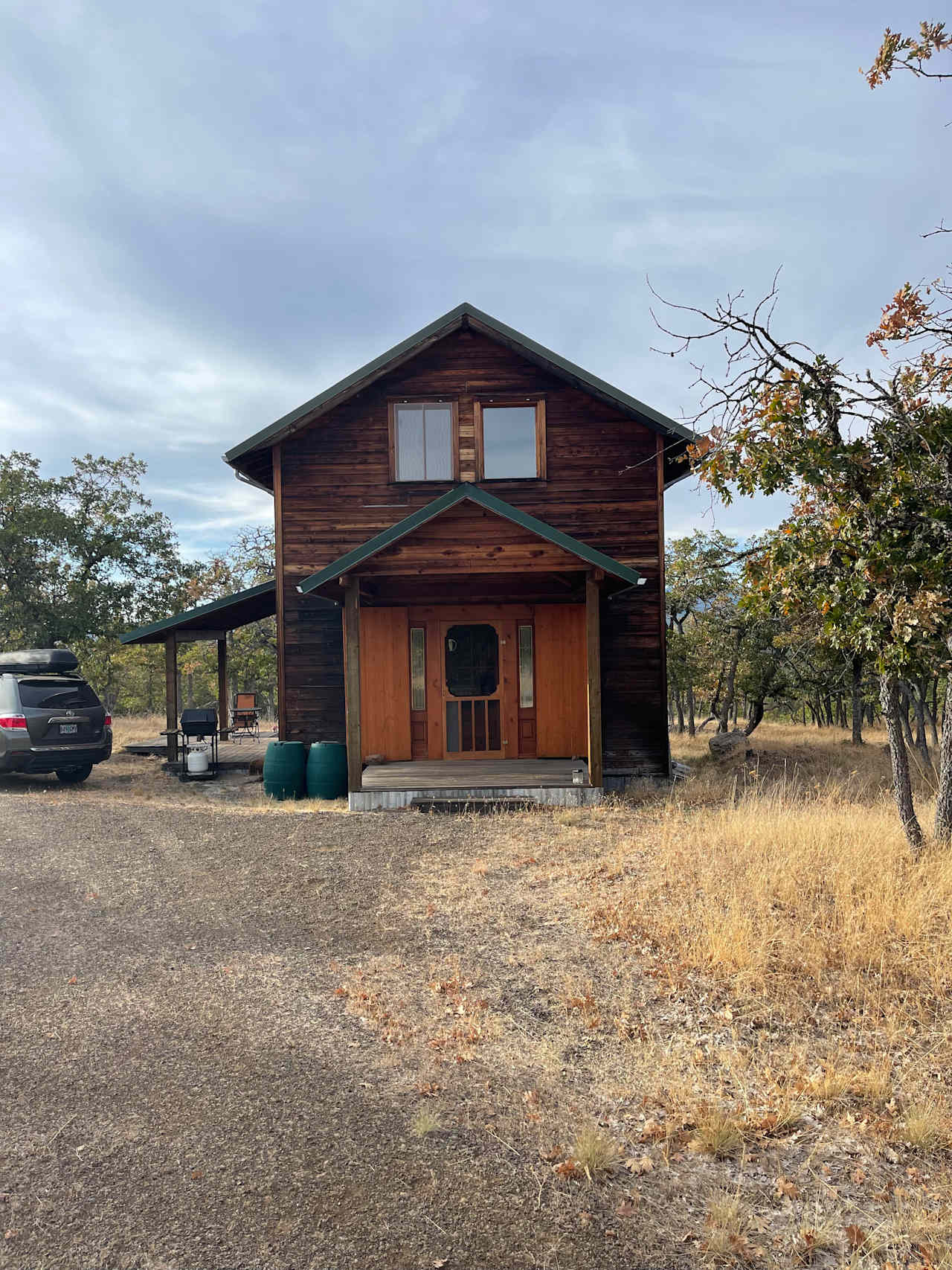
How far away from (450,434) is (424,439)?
17.2 inches

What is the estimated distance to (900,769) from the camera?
7121mm

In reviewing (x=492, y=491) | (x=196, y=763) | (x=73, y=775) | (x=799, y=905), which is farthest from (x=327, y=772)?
(x=799, y=905)

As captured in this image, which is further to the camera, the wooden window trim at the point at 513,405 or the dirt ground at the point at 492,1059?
the wooden window trim at the point at 513,405

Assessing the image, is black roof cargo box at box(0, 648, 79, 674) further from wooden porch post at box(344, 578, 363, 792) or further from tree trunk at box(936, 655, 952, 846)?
tree trunk at box(936, 655, 952, 846)

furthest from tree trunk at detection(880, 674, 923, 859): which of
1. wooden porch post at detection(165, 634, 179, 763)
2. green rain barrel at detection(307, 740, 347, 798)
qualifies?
wooden porch post at detection(165, 634, 179, 763)

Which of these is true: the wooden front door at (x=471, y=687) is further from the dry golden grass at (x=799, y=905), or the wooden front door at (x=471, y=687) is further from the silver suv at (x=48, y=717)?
the silver suv at (x=48, y=717)

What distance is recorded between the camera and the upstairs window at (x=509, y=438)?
42.5 ft

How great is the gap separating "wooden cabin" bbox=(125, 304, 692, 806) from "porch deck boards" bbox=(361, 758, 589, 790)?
27 cm

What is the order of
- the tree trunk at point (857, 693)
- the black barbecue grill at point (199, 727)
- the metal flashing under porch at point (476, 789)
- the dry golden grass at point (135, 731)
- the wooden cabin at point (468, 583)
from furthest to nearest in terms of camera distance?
the dry golden grass at point (135, 731) < the tree trunk at point (857, 693) < the black barbecue grill at point (199, 727) < the wooden cabin at point (468, 583) < the metal flashing under porch at point (476, 789)

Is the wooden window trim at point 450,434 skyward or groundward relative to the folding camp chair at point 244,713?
skyward

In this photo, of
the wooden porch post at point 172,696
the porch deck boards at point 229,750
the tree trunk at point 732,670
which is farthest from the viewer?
the tree trunk at point 732,670

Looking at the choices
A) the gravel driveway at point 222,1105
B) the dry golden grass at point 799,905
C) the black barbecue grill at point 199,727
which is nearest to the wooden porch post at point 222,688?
the black barbecue grill at point 199,727

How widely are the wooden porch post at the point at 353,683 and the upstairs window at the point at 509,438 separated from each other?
3.65 m

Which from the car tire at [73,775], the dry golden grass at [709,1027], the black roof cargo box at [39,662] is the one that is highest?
the black roof cargo box at [39,662]
